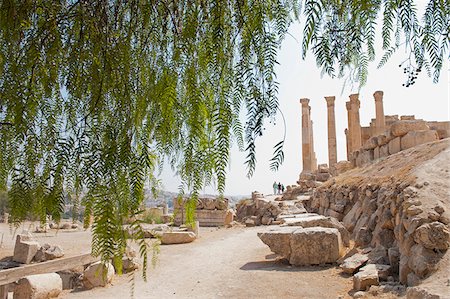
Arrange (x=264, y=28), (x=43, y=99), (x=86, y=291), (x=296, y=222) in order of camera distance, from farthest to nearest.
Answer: (x=296, y=222) < (x=86, y=291) < (x=43, y=99) < (x=264, y=28)

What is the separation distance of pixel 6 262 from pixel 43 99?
450 inches

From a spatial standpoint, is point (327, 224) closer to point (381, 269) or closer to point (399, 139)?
point (381, 269)

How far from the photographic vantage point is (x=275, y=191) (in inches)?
1345

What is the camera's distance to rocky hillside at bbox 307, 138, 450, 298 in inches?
246

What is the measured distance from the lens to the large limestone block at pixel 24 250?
1147 centimetres

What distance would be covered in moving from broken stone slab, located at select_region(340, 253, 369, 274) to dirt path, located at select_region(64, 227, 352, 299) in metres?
0.22

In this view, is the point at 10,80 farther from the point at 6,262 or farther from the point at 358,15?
the point at 6,262

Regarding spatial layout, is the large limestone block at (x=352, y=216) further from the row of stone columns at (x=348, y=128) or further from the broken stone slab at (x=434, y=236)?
the row of stone columns at (x=348, y=128)

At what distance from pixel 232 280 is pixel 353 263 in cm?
243

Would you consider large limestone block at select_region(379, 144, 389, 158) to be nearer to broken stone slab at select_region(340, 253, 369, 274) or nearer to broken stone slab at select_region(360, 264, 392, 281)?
broken stone slab at select_region(340, 253, 369, 274)

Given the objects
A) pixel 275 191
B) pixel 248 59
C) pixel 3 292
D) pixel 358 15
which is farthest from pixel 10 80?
pixel 275 191

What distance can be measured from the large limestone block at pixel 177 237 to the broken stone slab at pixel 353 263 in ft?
23.7

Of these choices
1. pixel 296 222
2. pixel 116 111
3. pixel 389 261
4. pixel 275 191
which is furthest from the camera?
pixel 275 191

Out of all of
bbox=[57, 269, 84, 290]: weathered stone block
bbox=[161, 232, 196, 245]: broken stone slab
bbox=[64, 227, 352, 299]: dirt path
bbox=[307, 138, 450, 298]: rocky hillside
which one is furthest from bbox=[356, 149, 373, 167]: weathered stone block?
bbox=[57, 269, 84, 290]: weathered stone block
